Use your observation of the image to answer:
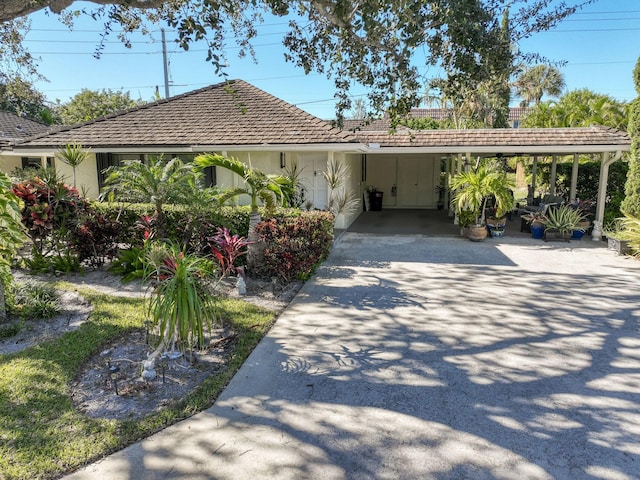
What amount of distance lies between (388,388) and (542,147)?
11.0m

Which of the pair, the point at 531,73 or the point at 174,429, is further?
the point at 531,73

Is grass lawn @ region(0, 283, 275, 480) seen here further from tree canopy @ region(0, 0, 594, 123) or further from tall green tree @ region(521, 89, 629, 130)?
tall green tree @ region(521, 89, 629, 130)

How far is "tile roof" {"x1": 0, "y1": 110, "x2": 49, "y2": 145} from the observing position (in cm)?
2108

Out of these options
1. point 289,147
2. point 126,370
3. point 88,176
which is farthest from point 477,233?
point 88,176

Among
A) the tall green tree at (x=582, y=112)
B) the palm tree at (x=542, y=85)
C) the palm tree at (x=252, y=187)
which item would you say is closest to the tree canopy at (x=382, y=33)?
the palm tree at (x=252, y=187)

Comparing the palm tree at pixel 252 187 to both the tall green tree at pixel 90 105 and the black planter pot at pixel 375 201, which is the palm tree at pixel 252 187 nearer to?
the black planter pot at pixel 375 201

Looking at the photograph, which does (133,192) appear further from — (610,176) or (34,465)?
(610,176)

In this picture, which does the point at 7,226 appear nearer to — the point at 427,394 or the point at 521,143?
the point at 427,394

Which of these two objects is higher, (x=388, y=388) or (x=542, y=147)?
(x=542, y=147)

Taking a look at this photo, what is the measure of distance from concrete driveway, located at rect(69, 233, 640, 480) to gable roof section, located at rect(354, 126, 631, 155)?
5.96 m

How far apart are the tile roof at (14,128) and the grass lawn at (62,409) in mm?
19335

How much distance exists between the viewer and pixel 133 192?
7906mm

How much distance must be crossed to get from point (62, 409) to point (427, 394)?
3471 millimetres

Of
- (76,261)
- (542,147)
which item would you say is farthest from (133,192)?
(542,147)
